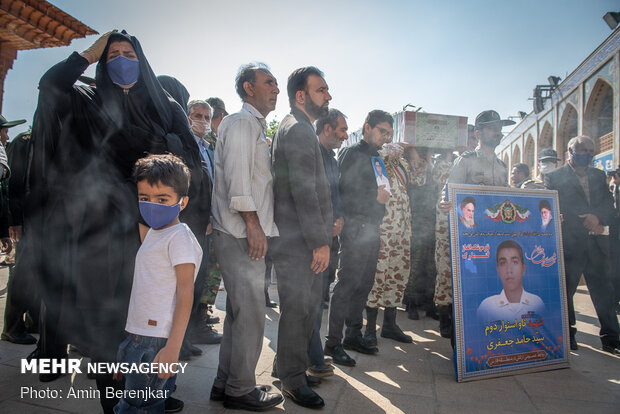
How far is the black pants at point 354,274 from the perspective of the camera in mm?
3140

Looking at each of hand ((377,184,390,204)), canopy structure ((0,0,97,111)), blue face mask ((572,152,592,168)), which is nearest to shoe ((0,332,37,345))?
hand ((377,184,390,204))

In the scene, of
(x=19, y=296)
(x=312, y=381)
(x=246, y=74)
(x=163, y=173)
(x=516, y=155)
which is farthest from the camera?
(x=516, y=155)

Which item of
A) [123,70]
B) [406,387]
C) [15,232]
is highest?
[123,70]

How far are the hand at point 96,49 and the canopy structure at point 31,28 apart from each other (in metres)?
8.59

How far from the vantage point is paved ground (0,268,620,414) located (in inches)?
87.8

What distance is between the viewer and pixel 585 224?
144 inches

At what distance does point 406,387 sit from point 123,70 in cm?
267

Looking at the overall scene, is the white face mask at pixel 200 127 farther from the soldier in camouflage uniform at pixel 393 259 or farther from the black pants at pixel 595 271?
the black pants at pixel 595 271

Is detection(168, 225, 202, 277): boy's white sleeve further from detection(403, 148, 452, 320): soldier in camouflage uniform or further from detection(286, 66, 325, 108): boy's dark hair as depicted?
detection(403, 148, 452, 320): soldier in camouflage uniform

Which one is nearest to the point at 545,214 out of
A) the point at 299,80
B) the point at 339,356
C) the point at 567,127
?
the point at 339,356

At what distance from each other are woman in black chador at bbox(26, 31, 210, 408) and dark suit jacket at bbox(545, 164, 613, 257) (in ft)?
12.3

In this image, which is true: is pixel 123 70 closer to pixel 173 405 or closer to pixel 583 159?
pixel 173 405

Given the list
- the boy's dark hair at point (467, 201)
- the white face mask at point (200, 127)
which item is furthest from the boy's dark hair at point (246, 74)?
the boy's dark hair at point (467, 201)

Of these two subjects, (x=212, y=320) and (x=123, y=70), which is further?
(x=212, y=320)
